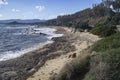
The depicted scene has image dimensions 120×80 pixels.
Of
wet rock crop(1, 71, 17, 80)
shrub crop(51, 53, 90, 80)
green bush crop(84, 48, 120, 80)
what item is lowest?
wet rock crop(1, 71, 17, 80)

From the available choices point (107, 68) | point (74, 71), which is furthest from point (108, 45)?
point (107, 68)

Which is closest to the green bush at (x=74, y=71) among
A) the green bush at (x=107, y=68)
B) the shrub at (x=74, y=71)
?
the shrub at (x=74, y=71)

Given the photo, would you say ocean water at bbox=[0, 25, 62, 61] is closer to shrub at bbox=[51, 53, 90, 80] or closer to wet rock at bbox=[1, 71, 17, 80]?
wet rock at bbox=[1, 71, 17, 80]

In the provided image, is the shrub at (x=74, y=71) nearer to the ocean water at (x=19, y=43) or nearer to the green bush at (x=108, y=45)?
the green bush at (x=108, y=45)

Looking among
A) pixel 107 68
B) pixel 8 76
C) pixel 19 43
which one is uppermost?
pixel 107 68

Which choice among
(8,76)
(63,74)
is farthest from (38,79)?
(63,74)

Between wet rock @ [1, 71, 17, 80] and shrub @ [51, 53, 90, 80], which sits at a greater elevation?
shrub @ [51, 53, 90, 80]

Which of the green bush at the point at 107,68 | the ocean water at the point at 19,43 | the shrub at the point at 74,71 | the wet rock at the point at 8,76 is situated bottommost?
the ocean water at the point at 19,43

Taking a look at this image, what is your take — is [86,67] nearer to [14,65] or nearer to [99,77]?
[99,77]

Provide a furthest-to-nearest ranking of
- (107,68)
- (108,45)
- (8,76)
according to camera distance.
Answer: (8,76) < (108,45) < (107,68)

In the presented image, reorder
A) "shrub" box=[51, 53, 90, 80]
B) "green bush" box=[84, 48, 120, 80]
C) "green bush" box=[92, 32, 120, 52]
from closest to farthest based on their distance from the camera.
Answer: "green bush" box=[84, 48, 120, 80]
"shrub" box=[51, 53, 90, 80]
"green bush" box=[92, 32, 120, 52]

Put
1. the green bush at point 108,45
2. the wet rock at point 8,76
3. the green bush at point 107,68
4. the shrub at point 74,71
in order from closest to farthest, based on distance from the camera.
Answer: the green bush at point 107,68, the shrub at point 74,71, the green bush at point 108,45, the wet rock at point 8,76

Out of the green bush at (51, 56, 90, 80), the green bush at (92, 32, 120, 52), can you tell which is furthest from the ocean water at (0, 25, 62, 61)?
the green bush at (51, 56, 90, 80)

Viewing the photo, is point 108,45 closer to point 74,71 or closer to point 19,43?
point 74,71
